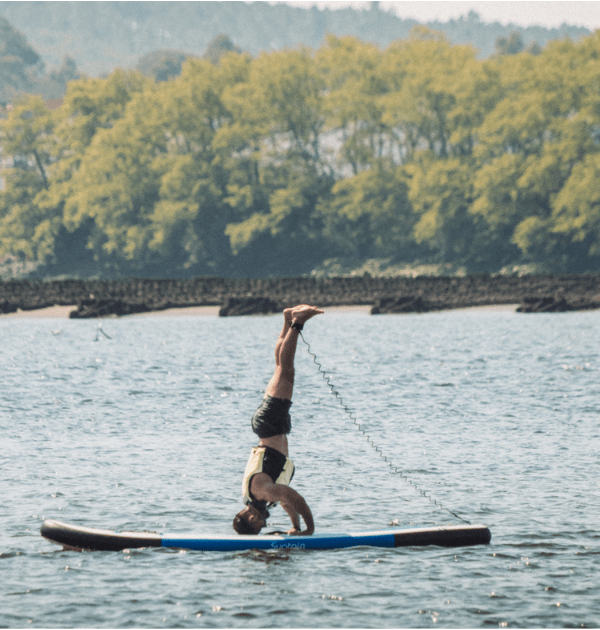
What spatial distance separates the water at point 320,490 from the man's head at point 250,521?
322 millimetres

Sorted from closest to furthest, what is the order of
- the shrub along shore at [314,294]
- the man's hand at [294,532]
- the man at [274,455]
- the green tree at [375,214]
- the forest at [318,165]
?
1. the man at [274,455]
2. the man's hand at [294,532]
3. the shrub along shore at [314,294]
4. the forest at [318,165]
5. the green tree at [375,214]

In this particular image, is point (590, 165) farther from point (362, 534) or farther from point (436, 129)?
point (362, 534)

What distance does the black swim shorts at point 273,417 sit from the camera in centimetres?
1260

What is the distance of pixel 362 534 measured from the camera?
13.0 meters

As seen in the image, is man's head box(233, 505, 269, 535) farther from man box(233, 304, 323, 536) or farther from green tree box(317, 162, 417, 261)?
green tree box(317, 162, 417, 261)

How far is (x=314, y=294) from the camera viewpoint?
2933 inches

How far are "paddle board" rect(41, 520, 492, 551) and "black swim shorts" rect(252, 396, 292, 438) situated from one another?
4.38 feet

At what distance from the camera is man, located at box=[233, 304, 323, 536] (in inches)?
492

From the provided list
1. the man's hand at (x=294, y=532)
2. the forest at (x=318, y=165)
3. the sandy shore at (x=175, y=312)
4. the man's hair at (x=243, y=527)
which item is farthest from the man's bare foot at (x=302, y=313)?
the forest at (x=318, y=165)

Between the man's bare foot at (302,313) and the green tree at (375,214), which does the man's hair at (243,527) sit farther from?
the green tree at (375,214)

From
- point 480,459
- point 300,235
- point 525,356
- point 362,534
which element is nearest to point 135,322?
point 300,235

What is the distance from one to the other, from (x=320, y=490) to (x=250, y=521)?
154 inches

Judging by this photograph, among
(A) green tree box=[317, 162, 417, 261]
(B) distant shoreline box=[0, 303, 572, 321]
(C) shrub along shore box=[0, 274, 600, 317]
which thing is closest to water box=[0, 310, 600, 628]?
(C) shrub along shore box=[0, 274, 600, 317]

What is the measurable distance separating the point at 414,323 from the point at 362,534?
170 feet
